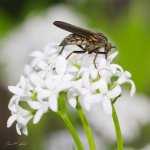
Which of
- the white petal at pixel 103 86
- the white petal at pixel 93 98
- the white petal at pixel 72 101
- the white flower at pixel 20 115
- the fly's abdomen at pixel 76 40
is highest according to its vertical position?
the fly's abdomen at pixel 76 40

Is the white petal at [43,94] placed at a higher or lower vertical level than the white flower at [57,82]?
lower

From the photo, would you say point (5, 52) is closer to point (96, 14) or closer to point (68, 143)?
point (96, 14)

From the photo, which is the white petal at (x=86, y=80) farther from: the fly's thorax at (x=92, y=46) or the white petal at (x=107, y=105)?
the fly's thorax at (x=92, y=46)

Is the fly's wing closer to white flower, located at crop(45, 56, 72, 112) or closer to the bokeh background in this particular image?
white flower, located at crop(45, 56, 72, 112)

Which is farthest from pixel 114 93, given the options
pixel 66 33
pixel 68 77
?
pixel 66 33

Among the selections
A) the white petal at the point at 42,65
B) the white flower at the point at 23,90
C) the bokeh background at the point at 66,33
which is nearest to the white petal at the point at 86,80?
the white flower at the point at 23,90

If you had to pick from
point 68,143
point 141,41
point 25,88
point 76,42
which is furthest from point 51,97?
point 141,41

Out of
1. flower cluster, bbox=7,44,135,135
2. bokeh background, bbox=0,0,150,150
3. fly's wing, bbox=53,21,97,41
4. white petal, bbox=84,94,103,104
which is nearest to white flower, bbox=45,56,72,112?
flower cluster, bbox=7,44,135,135
